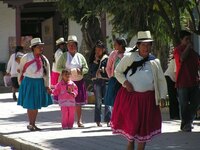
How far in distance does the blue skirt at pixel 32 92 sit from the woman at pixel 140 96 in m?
4.51

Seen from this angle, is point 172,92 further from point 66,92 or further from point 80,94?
point 66,92

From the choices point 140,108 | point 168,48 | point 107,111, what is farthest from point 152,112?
point 168,48

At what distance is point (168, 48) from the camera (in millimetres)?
20391

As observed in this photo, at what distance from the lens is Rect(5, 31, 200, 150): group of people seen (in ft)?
29.1

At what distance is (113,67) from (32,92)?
1.85 metres

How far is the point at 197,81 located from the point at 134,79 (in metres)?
3.73

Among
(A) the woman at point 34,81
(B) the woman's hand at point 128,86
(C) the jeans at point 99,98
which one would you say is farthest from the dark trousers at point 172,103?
(B) the woman's hand at point 128,86

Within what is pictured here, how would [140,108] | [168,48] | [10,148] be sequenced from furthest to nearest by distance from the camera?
[168,48], [10,148], [140,108]

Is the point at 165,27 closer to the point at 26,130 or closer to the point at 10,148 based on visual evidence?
the point at 26,130

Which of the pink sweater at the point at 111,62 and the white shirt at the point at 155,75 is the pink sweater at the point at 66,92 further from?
the white shirt at the point at 155,75

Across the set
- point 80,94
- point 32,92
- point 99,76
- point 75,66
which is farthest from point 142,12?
point 32,92

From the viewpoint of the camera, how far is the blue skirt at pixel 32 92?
43.5 feet

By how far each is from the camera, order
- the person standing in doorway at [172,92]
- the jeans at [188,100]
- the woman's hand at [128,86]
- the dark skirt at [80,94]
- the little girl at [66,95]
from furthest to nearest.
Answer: the person standing in doorway at [172,92] < the dark skirt at [80,94] < the little girl at [66,95] < the jeans at [188,100] < the woman's hand at [128,86]

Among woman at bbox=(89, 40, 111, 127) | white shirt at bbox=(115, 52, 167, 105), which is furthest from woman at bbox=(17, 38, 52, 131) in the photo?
white shirt at bbox=(115, 52, 167, 105)
